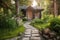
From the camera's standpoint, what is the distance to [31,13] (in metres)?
33.6

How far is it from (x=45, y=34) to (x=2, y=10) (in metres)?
6.97

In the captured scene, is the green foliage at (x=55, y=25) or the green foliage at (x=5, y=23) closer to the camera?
the green foliage at (x=55, y=25)

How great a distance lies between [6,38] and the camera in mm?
8664

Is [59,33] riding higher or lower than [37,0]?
lower

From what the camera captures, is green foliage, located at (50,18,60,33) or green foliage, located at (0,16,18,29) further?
green foliage, located at (0,16,18,29)

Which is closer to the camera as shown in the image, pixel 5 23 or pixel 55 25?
pixel 55 25

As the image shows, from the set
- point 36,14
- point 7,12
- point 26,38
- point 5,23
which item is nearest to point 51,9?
point 36,14

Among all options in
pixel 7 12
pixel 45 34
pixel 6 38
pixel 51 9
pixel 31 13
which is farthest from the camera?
pixel 31 13

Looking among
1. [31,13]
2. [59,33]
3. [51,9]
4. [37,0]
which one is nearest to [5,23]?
[59,33]

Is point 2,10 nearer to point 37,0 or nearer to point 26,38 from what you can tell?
point 26,38

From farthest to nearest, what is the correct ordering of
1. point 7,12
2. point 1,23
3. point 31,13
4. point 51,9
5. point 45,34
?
1. point 31,13
2. point 51,9
3. point 7,12
4. point 1,23
5. point 45,34

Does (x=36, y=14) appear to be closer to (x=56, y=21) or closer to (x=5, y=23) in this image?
(x=5, y=23)

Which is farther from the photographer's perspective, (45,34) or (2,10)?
(2,10)

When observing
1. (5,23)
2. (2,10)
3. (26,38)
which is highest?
(2,10)
